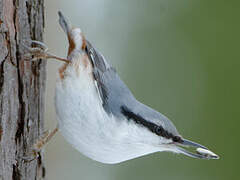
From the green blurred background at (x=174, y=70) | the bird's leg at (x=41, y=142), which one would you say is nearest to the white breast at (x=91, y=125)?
the bird's leg at (x=41, y=142)

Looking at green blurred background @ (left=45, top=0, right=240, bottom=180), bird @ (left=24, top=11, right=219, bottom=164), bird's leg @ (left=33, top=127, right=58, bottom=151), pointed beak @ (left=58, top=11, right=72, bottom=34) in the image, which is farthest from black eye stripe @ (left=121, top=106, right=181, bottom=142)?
green blurred background @ (left=45, top=0, right=240, bottom=180)

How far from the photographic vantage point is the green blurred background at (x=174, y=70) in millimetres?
5051

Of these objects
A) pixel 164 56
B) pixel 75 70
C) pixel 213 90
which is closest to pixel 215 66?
pixel 213 90

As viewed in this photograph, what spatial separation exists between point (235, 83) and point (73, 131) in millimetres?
3620

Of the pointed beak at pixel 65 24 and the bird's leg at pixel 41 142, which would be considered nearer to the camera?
the bird's leg at pixel 41 142

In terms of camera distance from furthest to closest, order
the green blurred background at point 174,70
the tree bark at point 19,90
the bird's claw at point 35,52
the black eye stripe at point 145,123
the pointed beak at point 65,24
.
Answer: the green blurred background at point 174,70 → the pointed beak at point 65,24 → the black eye stripe at point 145,123 → the bird's claw at point 35,52 → the tree bark at point 19,90

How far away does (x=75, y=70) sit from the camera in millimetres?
2172

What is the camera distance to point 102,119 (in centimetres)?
205

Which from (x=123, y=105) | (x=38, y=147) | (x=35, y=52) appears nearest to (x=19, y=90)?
(x=35, y=52)

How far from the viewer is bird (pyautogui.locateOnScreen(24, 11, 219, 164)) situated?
2051mm

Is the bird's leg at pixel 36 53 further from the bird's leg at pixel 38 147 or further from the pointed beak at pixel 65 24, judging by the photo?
the bird's leg at pixel 38 147

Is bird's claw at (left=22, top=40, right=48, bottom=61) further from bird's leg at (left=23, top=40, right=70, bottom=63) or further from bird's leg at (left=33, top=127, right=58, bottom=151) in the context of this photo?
bird's leg at (left=33, top=127, right=58, bottom=151)

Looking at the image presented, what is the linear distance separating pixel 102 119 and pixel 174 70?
3.73 m

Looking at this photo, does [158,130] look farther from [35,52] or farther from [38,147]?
[35,52]
